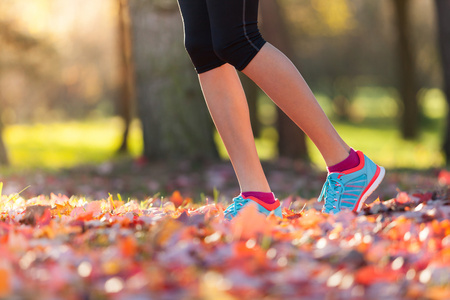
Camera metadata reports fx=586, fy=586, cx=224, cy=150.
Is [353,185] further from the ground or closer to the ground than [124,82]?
further from the ground

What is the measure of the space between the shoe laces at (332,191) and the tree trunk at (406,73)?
506 inches

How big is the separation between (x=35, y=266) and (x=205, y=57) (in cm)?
133

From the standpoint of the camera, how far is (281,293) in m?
1.48

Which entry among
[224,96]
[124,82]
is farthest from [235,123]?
[124,82]

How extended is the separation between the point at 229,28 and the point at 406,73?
1427 cm

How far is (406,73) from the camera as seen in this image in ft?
51.9

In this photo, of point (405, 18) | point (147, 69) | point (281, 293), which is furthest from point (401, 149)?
point (281, 293)

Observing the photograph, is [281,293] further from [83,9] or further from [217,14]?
[83,9]

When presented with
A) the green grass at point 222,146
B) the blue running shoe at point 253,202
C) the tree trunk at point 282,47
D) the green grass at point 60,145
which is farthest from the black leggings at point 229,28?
the green grass at point 60,145

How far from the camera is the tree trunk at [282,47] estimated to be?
874 centimetres

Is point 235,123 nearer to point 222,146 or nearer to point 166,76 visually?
point 166,76

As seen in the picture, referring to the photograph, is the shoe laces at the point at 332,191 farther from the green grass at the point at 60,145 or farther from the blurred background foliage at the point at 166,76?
the green grass at the point at 60,145

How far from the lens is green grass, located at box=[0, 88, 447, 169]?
1144cm

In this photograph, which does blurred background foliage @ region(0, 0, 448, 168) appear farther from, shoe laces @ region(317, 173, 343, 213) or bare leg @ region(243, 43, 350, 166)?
bare leg @ region(243, 43, 350, 166)
